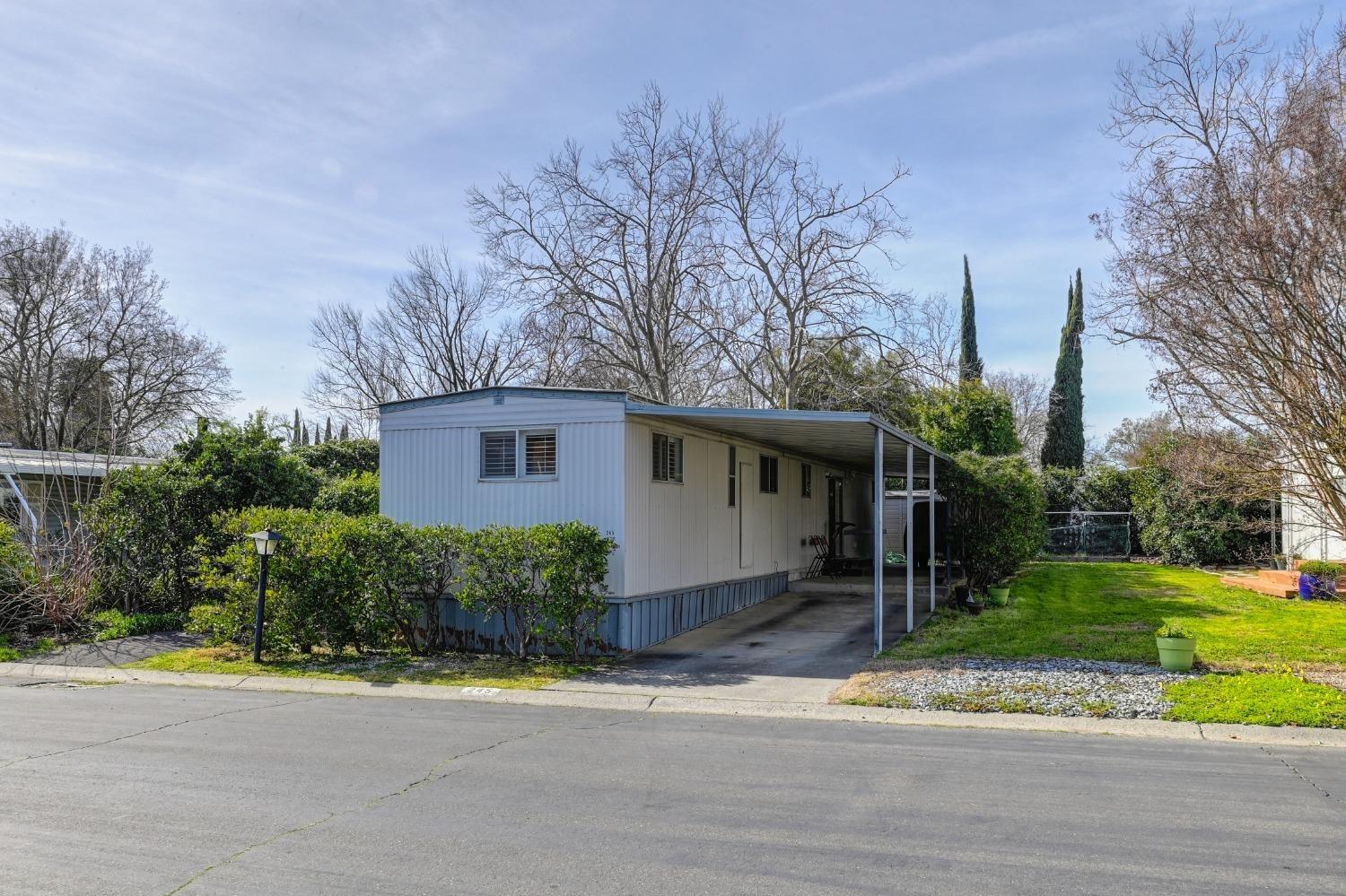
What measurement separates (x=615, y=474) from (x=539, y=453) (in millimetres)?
1150

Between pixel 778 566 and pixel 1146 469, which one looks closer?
pixel 778 566

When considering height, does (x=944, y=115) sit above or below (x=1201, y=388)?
above

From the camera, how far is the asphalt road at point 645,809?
4523 mm

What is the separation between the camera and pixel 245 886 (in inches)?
172

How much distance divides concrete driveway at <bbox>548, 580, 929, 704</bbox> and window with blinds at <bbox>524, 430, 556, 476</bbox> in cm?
260

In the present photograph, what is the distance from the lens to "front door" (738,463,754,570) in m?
15.8

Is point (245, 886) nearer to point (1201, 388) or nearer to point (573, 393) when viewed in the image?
point (573, 393)

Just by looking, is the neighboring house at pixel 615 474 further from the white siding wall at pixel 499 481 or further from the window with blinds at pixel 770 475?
the window with blinds at pixel 770 475

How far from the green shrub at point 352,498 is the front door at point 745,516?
25.2 feet

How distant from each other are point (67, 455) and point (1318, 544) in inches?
936

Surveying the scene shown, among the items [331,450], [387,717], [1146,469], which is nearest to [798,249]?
[1146,469]

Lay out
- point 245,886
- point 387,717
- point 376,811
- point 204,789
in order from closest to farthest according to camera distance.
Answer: point 245,886 → point 376,811 → point 204,789 → point 387,717

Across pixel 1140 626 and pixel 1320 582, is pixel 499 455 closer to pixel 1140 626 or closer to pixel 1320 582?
pixel 1140 626

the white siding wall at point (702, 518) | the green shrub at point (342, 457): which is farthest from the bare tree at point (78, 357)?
the white siding wall at point (702, 518)
